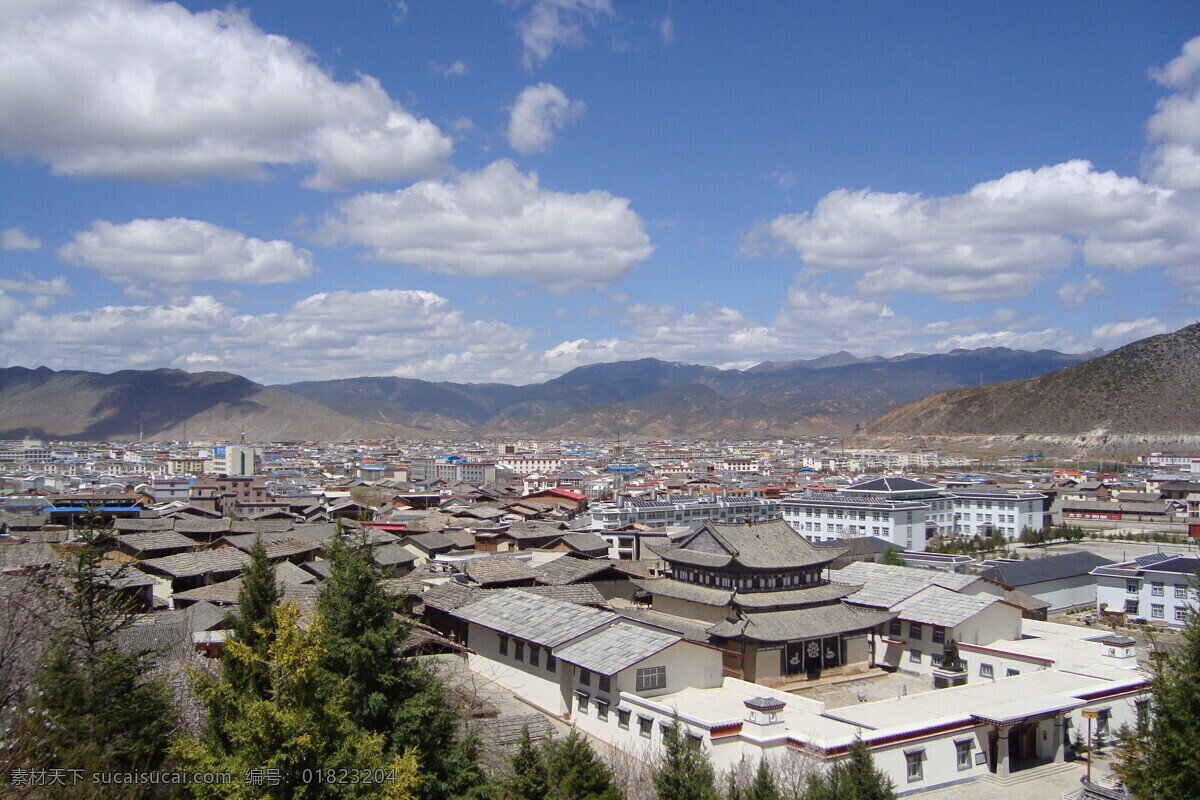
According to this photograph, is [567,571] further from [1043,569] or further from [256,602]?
[1043,569]

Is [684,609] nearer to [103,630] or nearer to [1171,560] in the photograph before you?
[103,630]

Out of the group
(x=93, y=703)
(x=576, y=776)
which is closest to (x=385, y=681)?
(x=576, y=776)

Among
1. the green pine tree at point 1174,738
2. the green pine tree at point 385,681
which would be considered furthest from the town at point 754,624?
the green pine tree at point 1174,738

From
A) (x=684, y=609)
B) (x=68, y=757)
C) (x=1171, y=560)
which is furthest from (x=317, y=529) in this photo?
(x=1171, y=560)

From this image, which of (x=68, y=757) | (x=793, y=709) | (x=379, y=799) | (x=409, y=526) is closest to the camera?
(x=379, y=799)

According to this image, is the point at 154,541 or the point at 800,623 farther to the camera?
the point at 154,541

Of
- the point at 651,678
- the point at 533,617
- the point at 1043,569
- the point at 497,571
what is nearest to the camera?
the point at 651,678

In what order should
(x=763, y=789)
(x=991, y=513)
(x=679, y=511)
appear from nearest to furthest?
(x=763, y=789), (x=991, y=513), (x=679, y=511)

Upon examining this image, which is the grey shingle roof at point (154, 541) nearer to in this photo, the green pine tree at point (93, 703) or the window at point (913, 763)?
the green pine tree at point (93, 703)
